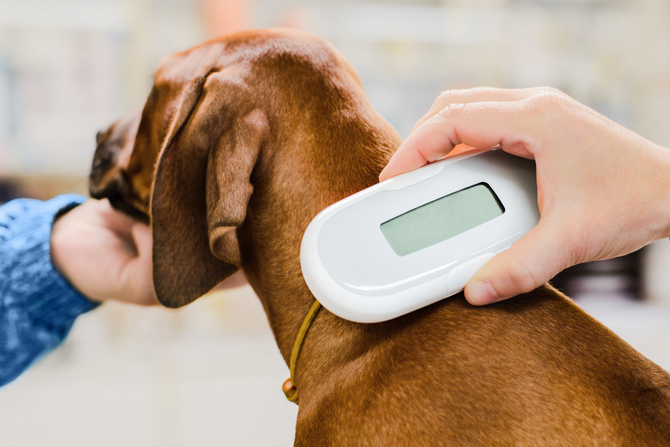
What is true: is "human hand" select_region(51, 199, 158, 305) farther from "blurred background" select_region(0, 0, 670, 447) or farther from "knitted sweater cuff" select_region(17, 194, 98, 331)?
"blurred background" select_region(0, 0, 670, 447)

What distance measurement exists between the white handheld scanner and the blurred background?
153 cm

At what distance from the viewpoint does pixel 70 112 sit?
207 centimetres

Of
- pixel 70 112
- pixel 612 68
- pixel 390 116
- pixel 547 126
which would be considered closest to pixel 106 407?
pixel 70 112

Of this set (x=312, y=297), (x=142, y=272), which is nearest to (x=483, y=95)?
(x=312, y=297)

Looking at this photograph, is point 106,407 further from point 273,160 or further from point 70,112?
point 273,160

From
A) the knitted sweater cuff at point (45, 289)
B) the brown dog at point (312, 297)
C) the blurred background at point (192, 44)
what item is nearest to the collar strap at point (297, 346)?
the brown dog at point (312, 297)

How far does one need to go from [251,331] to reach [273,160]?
176 cm

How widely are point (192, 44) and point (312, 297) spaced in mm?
1815

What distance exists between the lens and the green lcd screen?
511mm

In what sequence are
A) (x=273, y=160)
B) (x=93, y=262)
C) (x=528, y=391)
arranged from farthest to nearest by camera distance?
(x=93, y=262) < (x=273, y=160) < (x=528, y=391)

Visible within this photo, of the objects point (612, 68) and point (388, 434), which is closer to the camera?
point (388, 434)

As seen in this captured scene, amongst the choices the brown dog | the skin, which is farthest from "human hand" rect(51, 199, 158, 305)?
the brown dog

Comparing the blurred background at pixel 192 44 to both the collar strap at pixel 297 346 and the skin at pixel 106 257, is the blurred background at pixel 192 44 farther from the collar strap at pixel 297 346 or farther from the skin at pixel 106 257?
the collar strap at pixel 297 346

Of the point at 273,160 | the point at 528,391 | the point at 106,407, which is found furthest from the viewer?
the point at 106,407
